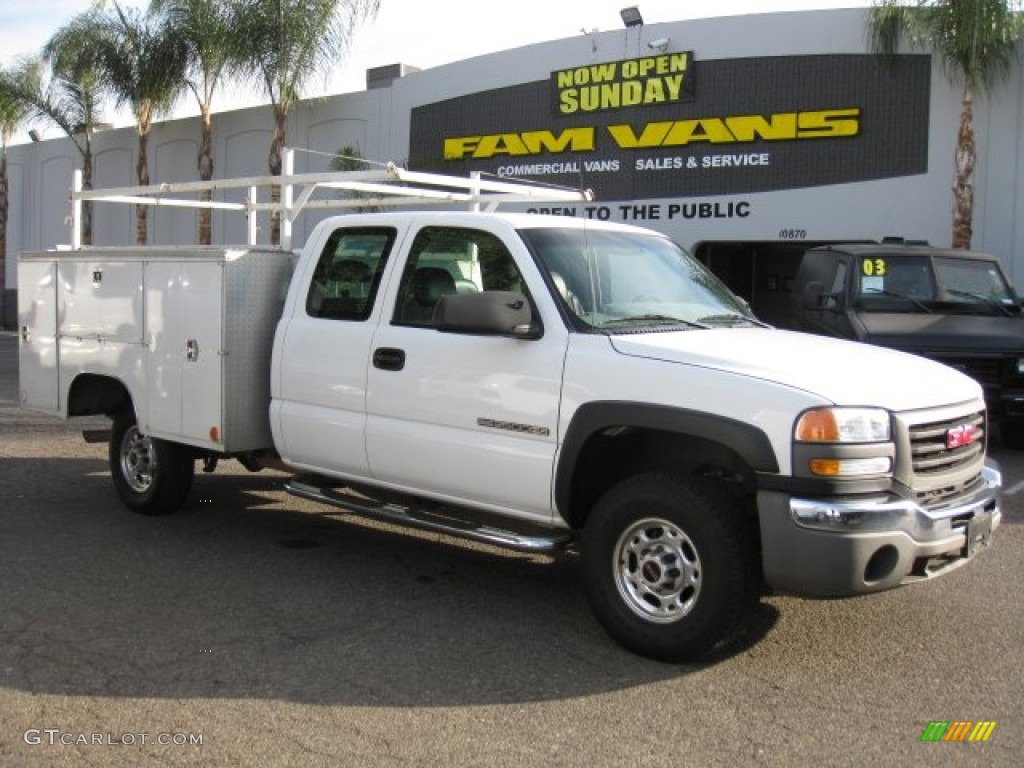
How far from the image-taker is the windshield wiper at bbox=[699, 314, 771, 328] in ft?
17.7

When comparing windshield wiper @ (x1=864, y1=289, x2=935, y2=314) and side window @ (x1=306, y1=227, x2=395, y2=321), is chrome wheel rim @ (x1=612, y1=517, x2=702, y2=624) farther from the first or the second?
windshield wiper @ (x1=864, y1=289, x2=935, y2=314)

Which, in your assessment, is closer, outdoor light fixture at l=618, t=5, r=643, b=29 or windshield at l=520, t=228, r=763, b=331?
windshield at l=520, t=228, r=763, b=331

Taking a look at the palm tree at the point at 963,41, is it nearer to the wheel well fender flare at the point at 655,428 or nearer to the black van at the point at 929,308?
the black van at the point at 929,308

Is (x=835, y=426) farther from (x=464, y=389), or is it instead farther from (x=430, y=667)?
(x=430, y=667)

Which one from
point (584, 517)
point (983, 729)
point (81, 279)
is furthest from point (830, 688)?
point (81, 279)

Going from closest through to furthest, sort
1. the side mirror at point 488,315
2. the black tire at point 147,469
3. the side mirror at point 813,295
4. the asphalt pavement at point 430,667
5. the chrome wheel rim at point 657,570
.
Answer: the asphalt pavement at point 430,667, the chrome wheel rim at point 657,570, the side mirror at point 488,315, the black tire at point 147,469, the side mirror at point 813,295

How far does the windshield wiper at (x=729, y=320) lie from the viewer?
5.40m

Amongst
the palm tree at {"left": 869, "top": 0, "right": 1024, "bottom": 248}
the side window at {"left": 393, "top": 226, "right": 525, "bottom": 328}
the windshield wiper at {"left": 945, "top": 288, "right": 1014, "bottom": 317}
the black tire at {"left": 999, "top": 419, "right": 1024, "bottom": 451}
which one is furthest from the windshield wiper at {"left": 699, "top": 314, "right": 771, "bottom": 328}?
the palm tree at {"left": 869, "top": 0, "right": 1024, "bottom": 248}

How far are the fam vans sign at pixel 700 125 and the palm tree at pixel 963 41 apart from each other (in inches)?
32.1

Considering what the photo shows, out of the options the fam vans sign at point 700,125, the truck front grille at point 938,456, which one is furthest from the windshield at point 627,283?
the fam vans sign at point 700,125

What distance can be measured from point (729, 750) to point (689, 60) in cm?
1726

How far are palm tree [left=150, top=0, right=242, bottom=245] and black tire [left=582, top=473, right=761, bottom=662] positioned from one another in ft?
61.6

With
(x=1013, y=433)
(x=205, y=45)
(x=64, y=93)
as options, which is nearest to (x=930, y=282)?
(x=1013, y=433)

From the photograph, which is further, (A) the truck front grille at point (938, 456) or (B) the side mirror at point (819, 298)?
(B) the side mirror at point (819, 298)
